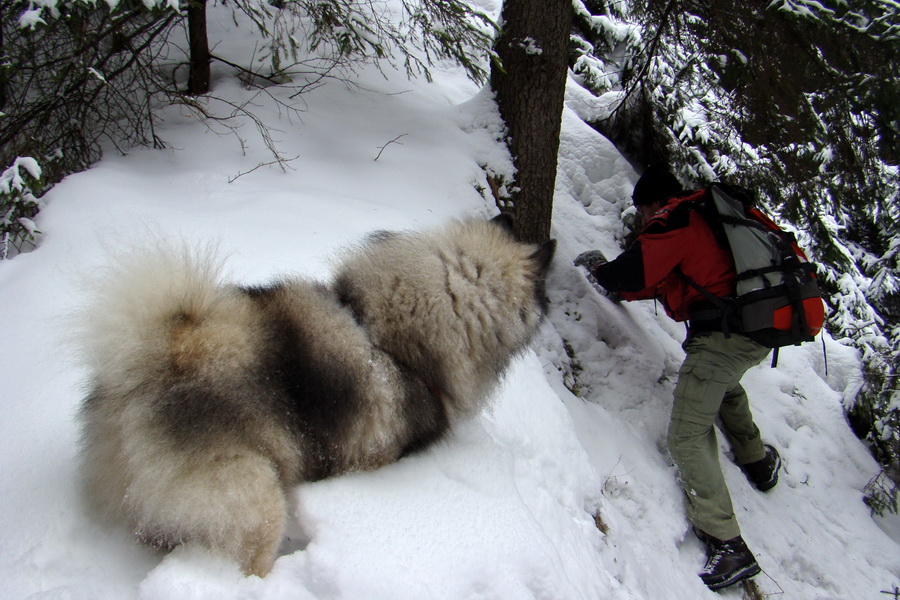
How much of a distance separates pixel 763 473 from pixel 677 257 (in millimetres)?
2279

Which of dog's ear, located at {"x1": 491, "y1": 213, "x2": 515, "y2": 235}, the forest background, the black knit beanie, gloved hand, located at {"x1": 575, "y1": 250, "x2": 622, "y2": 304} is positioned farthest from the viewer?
gloved hand, located at {"x1": 575, "y1": 250, "x2": 622, "y2": 304}

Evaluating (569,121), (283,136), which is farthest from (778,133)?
(283,136)

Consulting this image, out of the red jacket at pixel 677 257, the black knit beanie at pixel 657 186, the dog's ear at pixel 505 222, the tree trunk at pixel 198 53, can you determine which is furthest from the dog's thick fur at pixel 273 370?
the tree trunk at pixel 198 53

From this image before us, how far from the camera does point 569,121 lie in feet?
21.9

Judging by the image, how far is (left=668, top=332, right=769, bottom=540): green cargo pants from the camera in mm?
3451

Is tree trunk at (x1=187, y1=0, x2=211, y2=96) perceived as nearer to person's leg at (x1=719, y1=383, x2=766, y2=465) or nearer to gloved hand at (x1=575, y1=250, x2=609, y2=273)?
gloved hand at (x1=575, y1=250, x2=609, y2=273)

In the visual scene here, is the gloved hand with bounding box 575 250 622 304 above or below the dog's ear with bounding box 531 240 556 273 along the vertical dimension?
below

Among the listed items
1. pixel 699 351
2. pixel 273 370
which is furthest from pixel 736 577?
pixel 273 370

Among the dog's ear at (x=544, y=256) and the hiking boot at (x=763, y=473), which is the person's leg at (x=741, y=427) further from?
the dog's ear at (x=544, y=256)

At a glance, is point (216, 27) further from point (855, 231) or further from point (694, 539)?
point (855, 231)

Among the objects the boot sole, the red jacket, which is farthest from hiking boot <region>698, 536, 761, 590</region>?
the red jacket

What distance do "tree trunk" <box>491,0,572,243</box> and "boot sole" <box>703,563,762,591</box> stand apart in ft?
9.58

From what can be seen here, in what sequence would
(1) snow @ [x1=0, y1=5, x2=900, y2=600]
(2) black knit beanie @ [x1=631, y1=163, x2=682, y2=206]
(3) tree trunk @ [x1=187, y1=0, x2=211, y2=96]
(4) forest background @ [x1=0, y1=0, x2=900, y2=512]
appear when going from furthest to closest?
(3) tree trunk @ [x1=187, y1=0, x2=211, y2=96] < (2) black knit beanie @ [x1=631, y1=163, x2=682, y2=206] < (4) forest background @ [x1=0, y1=0, x2=900, y2=512] < (1) snow @ [x1=0, y1=5, x2=900, y2=600]

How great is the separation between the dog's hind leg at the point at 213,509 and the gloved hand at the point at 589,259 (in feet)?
13.1
